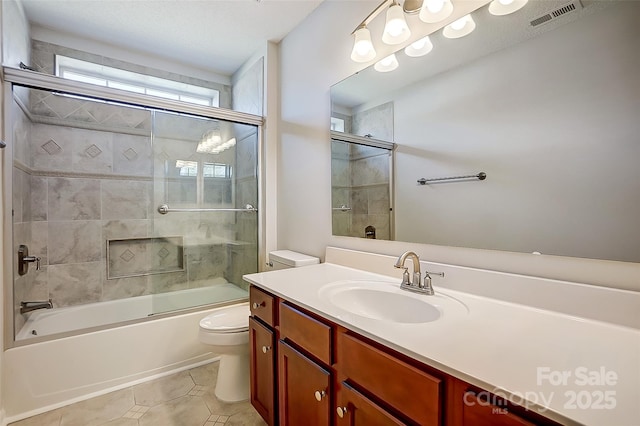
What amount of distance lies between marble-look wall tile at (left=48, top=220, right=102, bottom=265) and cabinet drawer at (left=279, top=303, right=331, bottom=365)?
217cm

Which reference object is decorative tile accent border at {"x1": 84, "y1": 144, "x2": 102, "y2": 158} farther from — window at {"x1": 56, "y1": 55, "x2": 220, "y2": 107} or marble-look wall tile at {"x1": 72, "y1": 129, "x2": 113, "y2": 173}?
window at {"x1": 56, "y1": 55, "x2": 220, "y2": 107}

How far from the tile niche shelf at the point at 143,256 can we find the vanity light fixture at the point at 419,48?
7.25 ft

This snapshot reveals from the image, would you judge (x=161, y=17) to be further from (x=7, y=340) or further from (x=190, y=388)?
(x=190, y=388)

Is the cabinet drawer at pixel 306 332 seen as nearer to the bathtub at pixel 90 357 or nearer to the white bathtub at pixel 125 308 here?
the bathtub at pixel 90 357

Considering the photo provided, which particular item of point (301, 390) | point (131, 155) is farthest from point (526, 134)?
point (131, 155)

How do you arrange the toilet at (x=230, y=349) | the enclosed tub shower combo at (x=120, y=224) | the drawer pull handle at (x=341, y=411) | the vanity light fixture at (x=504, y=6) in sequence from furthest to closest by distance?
the enclosed tub shower combo at (x=120, y=224)
the toilet at (x=230, y=349)
the vanity light fixture at (x=504, y=6)
the drawer pull handle at (x=341, y=411)

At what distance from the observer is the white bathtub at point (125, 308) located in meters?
2.12

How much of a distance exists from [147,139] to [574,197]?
3090 millimetres

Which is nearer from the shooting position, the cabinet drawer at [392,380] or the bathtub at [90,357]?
the cabinet drawer at [392,380]

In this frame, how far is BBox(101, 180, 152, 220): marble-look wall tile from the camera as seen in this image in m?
2.56

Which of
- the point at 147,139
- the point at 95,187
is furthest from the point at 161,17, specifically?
the point at 95,187

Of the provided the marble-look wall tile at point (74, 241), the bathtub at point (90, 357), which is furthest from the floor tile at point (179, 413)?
the marble-look wall tile at point (74, 241)

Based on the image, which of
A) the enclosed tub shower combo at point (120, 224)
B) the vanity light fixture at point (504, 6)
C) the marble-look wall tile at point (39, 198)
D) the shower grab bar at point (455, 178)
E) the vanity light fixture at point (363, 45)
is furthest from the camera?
the marble-look wall tile at point (39, 198)

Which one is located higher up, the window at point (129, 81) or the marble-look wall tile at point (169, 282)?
the window at point (129, 81)
